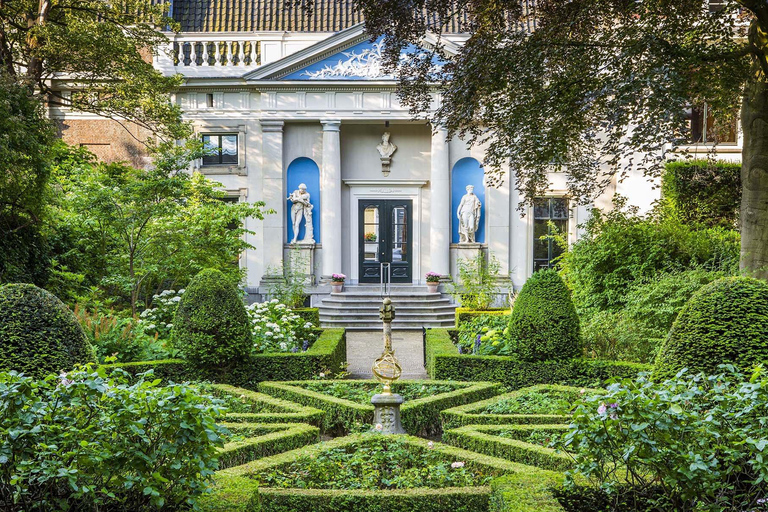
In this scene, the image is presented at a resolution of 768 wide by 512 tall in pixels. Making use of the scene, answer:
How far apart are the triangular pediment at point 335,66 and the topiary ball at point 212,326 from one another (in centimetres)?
1258

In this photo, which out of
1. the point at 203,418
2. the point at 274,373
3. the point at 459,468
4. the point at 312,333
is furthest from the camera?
the point at 312,333

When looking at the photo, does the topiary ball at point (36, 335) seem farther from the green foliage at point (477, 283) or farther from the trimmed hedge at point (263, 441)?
the green foliage at point (477, 283)

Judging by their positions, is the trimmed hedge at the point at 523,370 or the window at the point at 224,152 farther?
the window at the point at 224,152

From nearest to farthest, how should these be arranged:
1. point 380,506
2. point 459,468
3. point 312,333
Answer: point 380,506 < point 459,468 < point 312,333

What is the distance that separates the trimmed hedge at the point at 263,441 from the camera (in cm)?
558

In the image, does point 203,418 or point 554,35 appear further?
point 554,35

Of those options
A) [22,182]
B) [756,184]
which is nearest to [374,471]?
[756,184]

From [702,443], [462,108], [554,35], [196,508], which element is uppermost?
[554,35]

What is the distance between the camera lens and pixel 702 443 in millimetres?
3775

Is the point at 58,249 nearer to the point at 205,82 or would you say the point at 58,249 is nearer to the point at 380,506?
the point at 205,82

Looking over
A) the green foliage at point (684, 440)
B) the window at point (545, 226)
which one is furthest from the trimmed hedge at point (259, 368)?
the window at point (545, 226)

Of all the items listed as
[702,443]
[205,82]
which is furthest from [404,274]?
[702,443]

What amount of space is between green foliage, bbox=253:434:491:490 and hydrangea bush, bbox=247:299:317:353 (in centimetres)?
448

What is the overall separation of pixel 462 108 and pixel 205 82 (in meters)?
13.9
